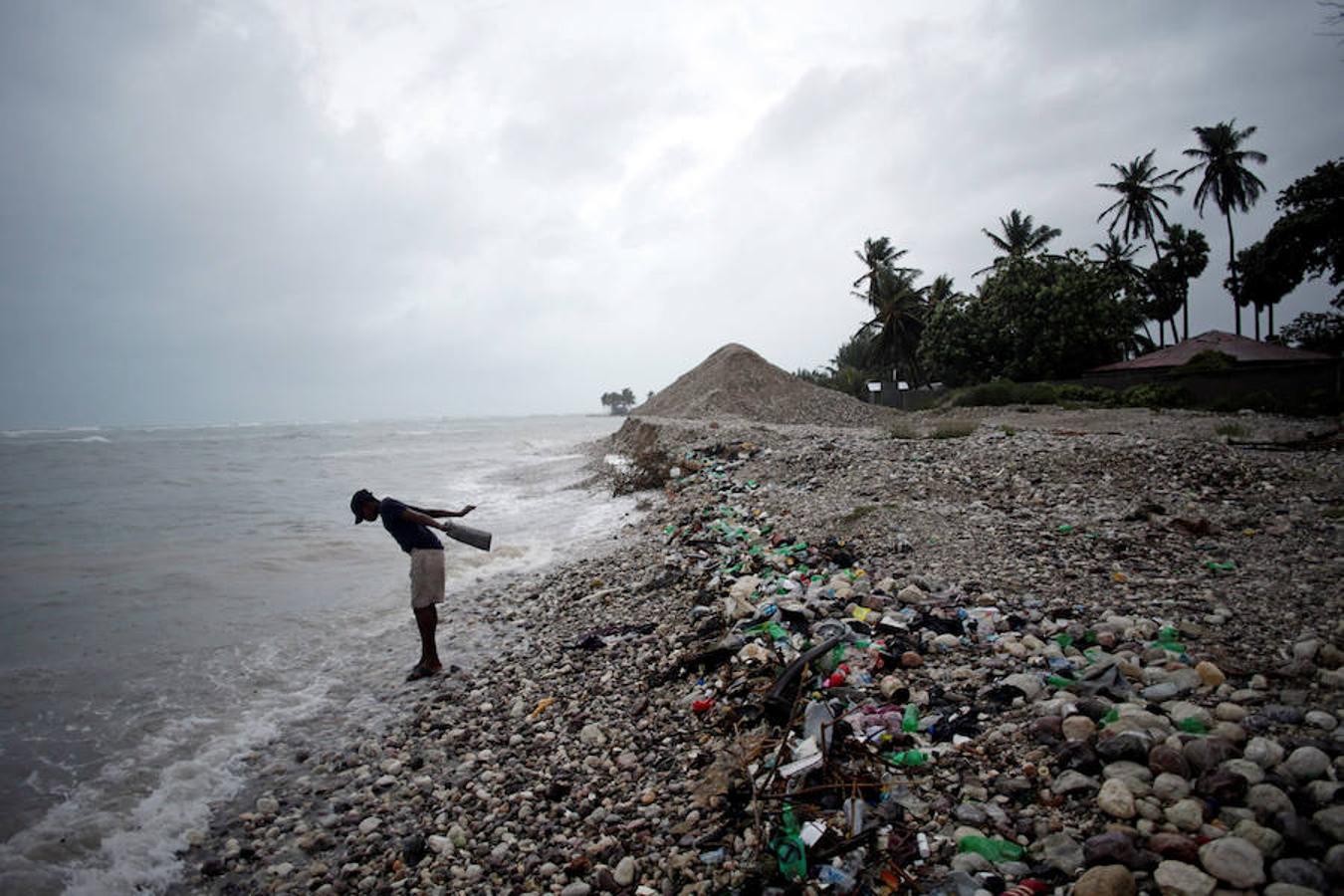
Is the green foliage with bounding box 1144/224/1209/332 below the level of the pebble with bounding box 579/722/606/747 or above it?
above

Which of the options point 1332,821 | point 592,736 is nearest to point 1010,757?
point 1332,821

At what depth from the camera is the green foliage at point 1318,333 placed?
81.8ft

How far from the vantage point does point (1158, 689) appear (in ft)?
9.35

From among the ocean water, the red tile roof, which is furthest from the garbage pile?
the red tile roof

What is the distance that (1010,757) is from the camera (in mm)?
2637

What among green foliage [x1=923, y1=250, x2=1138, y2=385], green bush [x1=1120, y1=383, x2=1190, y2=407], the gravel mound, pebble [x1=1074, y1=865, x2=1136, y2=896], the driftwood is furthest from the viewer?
the gravel mound

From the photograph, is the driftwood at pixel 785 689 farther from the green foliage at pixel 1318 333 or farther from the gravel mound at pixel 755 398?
the green foliage at pixel 1318 333

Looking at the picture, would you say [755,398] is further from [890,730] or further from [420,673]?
[890,730]

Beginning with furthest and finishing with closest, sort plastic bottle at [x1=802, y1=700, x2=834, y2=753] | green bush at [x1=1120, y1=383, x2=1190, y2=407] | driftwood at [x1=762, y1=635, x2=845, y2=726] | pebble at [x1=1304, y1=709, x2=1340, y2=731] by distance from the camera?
green bush at [x1=1120, y1=383, x2=1190, y2=407], driftwood at [x1=762, y1=635, x2=845, y2=726], plastic bottle at [x1=802, y1=700, x2=834, y2=753], pebble at [x1=1304, y1=709, x2=1340, y2=731]

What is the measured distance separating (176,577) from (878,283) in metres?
37.5

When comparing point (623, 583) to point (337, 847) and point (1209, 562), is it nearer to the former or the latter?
point (337, 847)

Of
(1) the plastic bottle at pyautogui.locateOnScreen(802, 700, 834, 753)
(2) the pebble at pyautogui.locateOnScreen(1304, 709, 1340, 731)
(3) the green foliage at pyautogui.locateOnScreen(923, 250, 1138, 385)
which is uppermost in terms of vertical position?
(3) the green foliage at pyautogui.locateOnScreen(923, 250, 1138, 385)

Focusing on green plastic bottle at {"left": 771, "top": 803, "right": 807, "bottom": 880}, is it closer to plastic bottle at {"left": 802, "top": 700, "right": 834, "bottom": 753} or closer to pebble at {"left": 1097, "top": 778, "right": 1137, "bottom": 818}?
plastic bottle at {"left": 802, "top": 700, "right": 834, "bottom": 753}

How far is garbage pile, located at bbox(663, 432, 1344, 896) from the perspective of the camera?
2.00 meters
